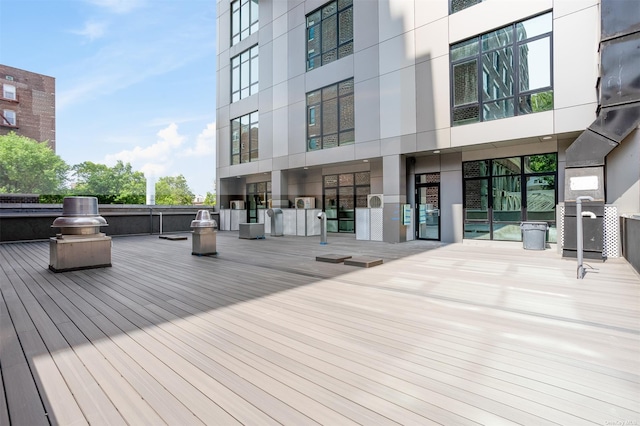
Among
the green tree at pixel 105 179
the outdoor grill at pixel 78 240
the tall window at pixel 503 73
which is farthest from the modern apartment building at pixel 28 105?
the tall window at pixel 503 73

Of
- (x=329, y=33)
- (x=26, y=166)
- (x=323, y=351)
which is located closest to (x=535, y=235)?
(x=323, y=351)

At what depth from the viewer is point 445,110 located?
10.4m

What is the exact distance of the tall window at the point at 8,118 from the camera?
38.1m

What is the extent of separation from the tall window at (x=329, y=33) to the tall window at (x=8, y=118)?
4503cm

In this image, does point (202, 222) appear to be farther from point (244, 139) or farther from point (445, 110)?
point (244, 139)

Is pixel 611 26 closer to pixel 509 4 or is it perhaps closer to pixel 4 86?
pixel 509 4

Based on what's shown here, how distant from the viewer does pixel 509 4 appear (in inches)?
364

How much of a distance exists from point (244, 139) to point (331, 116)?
6583 millimetres

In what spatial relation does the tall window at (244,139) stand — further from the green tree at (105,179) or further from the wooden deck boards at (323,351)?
the green tree at (105,179)

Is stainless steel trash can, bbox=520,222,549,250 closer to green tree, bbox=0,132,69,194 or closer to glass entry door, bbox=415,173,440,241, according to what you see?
glass entry door, bbox=415,173,440,241

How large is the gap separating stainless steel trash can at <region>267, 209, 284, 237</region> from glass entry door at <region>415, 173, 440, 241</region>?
6450 millimetres

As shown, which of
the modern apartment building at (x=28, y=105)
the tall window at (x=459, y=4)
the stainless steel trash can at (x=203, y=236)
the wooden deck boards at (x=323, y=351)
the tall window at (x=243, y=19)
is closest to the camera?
the wooden deck boards at (x=323, y=351)

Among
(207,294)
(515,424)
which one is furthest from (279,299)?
(515,424)

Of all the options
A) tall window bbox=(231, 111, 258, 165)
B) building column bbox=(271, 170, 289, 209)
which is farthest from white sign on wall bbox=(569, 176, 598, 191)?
tall window bbox=(231, 111, 258, 165)
